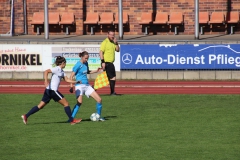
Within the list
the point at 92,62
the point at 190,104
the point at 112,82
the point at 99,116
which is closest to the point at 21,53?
the point at 92,62

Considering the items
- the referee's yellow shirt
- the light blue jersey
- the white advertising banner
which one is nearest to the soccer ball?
the light blue jersey

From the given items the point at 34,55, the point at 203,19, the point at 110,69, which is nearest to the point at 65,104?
the point at 110,69

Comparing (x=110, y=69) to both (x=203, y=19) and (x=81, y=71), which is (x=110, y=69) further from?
(x=203, y=19)

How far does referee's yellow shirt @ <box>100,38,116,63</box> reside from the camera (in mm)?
21406

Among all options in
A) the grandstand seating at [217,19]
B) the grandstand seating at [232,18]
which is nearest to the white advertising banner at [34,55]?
the grandstand seating at [217,19]

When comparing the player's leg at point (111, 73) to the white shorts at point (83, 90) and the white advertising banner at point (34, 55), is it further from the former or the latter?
the white advertising banner at point (34, 55)

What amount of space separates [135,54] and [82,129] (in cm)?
1287

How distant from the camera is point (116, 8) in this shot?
35.5m

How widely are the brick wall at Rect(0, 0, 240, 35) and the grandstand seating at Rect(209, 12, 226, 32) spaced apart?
1.31 ft

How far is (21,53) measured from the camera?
94.0ft

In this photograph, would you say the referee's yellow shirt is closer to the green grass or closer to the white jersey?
the green grass

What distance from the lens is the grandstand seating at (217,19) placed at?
3344 centimetres

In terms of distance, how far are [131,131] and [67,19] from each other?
21.0 m

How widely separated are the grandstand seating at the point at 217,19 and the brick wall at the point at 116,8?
400 millimetres
